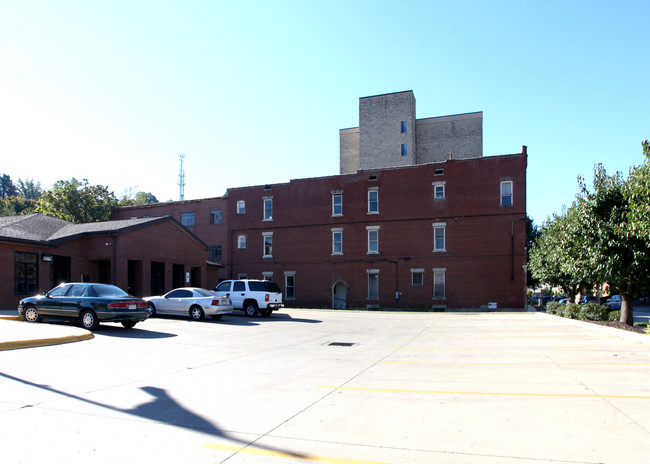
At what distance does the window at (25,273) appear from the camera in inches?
926

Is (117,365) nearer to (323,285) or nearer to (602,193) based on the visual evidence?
(602,193)

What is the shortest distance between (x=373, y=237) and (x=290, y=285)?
9.07 m

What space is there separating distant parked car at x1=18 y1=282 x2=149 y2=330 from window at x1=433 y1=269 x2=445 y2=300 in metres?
27.0

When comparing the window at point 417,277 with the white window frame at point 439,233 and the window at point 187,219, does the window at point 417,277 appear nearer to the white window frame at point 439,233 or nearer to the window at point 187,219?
the white window frame at point 439,233

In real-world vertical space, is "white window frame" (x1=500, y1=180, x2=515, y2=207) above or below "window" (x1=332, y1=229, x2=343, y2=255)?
above

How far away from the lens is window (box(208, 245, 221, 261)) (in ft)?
163

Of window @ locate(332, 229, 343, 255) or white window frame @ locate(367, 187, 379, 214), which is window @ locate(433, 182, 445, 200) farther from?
window @ locate(332, 229, 343, 255)

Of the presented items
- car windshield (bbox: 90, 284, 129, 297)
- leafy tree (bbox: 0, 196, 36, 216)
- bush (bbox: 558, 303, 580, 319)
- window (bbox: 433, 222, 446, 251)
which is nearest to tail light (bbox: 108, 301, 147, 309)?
car windshield (bbox: 90, 284, 129, 297)

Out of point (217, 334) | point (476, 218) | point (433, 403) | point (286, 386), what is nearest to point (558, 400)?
point (433, 403)

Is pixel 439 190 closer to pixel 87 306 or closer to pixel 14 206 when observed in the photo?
pixel 87 306

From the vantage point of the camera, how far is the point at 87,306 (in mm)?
15742

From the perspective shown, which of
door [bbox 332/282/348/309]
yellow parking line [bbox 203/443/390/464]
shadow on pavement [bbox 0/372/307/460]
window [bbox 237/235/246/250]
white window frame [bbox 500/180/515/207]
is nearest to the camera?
yellow parking line [bbox 203/443/390/464]

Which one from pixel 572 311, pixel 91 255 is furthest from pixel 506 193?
pixel 91 255

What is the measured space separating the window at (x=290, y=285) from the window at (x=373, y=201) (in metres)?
9.35
